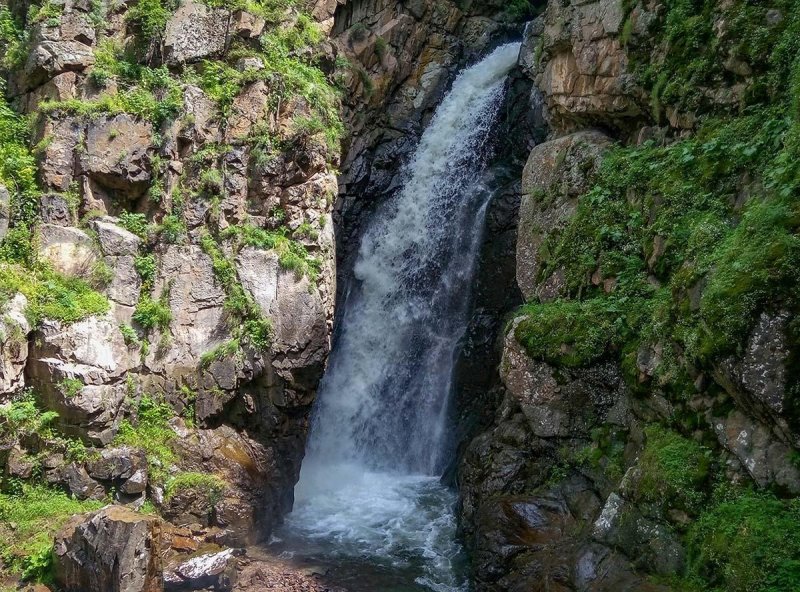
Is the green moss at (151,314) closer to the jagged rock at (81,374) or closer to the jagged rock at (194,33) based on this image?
the jagged rock at (81,374)

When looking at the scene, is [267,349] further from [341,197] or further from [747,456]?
[747,456]

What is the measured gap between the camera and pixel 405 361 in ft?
53.1

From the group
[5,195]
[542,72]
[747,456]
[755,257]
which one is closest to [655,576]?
[747,456]

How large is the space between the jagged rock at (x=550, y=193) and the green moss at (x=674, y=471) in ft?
13.4

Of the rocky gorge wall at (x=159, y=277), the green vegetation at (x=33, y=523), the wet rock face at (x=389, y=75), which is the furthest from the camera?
the wet rock face at (x=389, y=75)

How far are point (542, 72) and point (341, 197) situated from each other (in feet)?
22.5

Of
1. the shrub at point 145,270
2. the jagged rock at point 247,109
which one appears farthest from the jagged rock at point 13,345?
the jagged rock at point 247,109

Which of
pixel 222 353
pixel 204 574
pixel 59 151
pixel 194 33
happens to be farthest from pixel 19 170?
pixel 204 574

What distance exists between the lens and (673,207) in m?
9.05

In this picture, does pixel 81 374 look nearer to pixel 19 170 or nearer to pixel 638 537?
pixel 19 170

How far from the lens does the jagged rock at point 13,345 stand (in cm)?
1071

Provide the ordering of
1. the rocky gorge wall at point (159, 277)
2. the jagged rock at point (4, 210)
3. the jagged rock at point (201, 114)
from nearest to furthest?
the rocky gorge wall at point (159, 277) → the jagged rock at point (4, 210) → the jagged rock at point (201, 114)

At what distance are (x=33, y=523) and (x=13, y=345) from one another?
307cm

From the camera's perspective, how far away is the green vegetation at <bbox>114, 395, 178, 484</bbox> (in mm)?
11625
